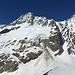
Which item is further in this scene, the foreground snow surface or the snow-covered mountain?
the snow-covered mountain

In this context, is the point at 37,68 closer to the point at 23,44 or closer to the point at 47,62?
the point at 47,62

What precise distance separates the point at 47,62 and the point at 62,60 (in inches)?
699

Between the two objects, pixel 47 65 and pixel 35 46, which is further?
pixel 35 46

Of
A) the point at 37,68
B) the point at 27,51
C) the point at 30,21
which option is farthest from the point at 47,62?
the point at 30,21

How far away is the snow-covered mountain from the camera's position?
428 ft

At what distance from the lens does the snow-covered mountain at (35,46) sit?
428 feet

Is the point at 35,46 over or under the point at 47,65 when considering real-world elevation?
over

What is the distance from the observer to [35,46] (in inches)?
6107

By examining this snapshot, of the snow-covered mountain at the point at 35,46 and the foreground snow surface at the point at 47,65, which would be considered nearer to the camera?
the foreground snow surface at the point at 47,65

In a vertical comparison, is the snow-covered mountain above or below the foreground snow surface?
above

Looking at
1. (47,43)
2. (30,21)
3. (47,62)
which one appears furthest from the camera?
(30,21)

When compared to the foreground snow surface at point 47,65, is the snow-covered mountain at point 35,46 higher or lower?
higher

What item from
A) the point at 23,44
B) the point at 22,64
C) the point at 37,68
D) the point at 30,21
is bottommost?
the point at 37,68

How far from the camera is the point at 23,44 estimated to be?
15988 centimetres
